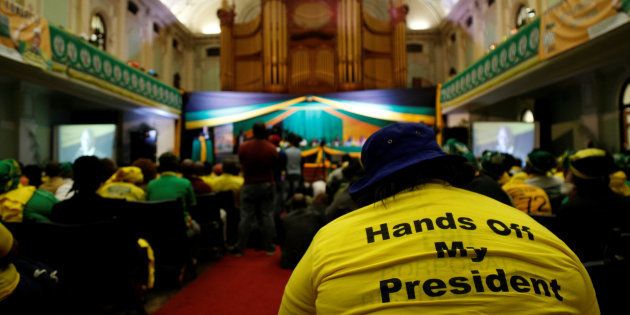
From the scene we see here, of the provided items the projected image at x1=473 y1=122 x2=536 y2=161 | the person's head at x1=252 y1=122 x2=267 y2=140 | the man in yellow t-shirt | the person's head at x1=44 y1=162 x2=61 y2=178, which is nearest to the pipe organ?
the projected image at x1=473 y1=122 x2=536 y2=161

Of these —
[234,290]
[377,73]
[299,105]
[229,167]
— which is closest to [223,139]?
[299,105]

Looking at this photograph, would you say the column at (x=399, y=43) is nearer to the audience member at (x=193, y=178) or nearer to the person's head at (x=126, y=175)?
the audience member at (x=193, y=178)

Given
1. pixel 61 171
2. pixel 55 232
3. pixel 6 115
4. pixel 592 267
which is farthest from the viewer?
pixel 6 115


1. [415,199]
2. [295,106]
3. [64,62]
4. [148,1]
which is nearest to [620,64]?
[295,106]

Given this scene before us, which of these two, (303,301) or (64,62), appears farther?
(64,62)

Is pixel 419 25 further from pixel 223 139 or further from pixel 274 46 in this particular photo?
pixel 223 139

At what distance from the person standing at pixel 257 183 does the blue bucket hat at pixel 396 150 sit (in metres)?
3.01

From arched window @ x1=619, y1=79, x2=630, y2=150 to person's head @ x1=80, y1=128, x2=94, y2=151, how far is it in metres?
9.50

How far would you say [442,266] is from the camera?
665 millimetres

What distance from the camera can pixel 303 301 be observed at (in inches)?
30.5

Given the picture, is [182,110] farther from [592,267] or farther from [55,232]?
[592,267]

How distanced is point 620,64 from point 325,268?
25.5 ft

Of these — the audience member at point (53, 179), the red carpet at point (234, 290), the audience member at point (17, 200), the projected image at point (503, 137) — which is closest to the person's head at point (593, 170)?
the red carpet at point (234, 290)

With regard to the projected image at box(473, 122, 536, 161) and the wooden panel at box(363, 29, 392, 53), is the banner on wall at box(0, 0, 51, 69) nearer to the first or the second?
the projected image at box(473, 122, 536, 161)
